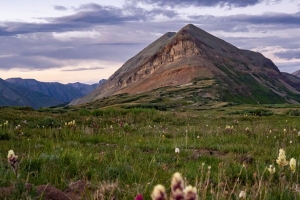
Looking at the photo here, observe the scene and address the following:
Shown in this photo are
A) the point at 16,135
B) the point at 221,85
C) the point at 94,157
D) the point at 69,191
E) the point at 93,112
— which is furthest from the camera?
the point at 221,85

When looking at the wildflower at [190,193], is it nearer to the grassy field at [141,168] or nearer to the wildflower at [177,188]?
the wildflower at [177,188]

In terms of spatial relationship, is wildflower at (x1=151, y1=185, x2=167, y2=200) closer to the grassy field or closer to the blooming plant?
the blooming plant

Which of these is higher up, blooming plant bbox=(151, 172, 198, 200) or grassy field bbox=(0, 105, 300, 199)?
blooming plant bbox=(151, 172, 198, 200)

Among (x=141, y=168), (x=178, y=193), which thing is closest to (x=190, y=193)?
(x=178, y=193)

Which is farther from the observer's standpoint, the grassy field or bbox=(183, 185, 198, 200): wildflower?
the grassy field

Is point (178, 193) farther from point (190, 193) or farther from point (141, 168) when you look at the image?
point (141, 168)

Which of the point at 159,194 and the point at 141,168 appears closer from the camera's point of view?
the point at 159,194

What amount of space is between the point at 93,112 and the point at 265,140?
12.6 m

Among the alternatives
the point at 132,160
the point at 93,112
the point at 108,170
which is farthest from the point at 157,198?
the point at 93,112

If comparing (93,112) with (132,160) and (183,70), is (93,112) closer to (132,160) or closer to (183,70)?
(132,160)

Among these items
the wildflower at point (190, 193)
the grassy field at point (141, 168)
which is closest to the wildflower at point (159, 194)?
the wildflower at point (190, 193)

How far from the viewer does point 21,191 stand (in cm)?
396

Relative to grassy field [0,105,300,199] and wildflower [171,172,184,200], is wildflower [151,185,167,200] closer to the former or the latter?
wildflower [171,172,184,200]

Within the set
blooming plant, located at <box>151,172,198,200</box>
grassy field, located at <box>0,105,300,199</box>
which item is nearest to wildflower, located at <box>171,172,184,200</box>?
blooming plant, located at <box>151,172,198,200</box>
